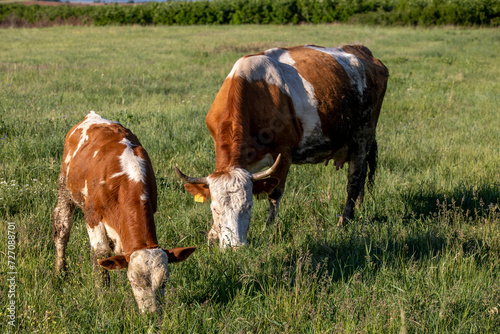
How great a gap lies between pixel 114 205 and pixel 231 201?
0.93 m

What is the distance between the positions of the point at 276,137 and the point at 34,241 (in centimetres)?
254

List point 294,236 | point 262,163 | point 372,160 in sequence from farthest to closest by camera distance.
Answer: point 372,160 → point 262,163 → point 294,236

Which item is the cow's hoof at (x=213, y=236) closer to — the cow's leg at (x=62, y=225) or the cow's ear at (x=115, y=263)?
the cow's ear at (x=115, y=263)

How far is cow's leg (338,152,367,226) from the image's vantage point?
537 cm

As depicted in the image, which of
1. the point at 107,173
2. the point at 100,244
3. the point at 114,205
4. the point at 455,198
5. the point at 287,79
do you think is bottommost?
the point at 455,198

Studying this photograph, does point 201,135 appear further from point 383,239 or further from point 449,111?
point 449,111

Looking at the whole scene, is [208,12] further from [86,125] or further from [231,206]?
[231,206]

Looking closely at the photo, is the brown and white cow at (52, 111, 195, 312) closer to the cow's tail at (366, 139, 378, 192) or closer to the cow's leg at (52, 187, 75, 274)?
the cow's leg at (52, 187, 75, 274)

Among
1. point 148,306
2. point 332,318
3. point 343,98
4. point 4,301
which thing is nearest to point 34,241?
point 4,301

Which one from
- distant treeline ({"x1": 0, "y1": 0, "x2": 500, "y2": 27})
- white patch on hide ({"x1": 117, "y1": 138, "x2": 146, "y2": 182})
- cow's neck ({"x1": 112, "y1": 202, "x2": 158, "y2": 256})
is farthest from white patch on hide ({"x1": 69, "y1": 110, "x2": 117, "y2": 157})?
distant treeline ({"x1": 0, "y1": 0, "x2": 500, "y2": 27})

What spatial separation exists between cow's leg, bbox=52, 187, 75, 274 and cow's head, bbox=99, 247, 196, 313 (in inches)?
49.8

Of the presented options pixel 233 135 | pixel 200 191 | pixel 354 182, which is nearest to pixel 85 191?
pixel 200 191

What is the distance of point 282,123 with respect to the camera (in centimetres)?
462

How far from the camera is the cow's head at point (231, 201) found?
3.62 m
